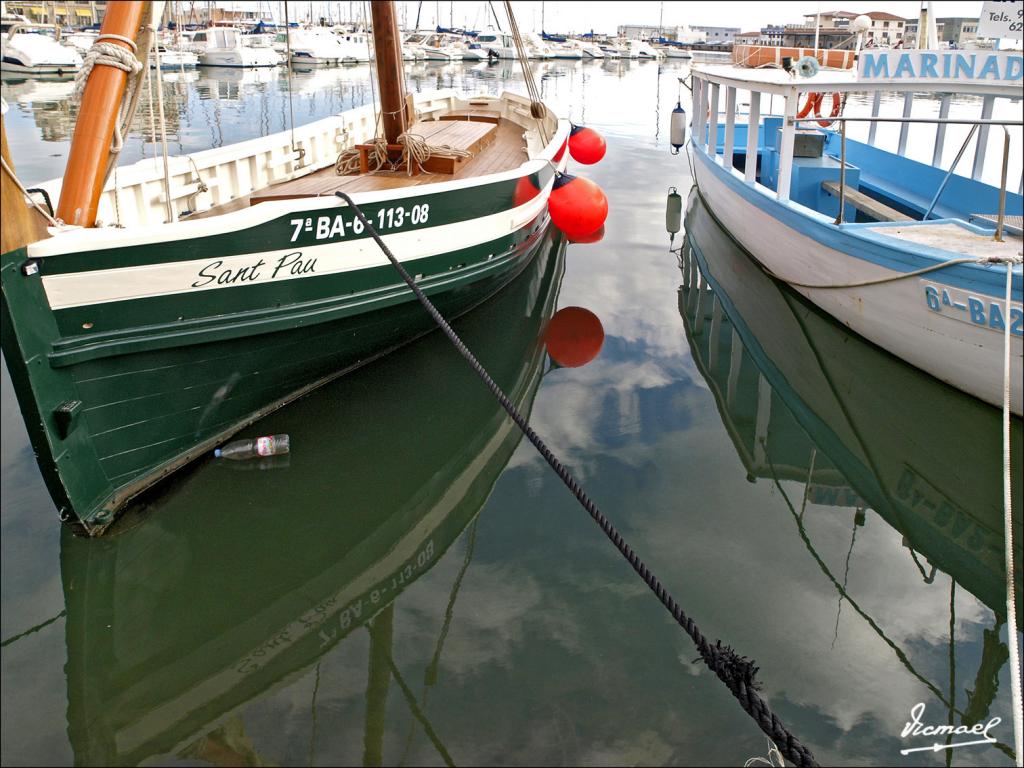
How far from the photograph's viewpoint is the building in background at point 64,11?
7000 cm

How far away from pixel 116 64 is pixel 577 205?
498 centimetres

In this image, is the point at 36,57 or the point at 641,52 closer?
the point at 36,57

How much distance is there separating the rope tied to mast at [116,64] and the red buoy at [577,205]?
15.6ft

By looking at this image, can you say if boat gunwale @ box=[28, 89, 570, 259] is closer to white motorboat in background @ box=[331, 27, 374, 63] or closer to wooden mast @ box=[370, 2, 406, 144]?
wooden mast @ box=[370, 2, 406, 144]

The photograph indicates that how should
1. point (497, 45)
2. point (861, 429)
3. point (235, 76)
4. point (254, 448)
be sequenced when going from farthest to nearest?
point (497, 45) < point (235, 76) < point (861, 429) < point (254, 448)

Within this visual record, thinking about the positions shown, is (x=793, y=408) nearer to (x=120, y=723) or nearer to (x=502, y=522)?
(x=502, y=522)

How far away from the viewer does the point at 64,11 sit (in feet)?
276

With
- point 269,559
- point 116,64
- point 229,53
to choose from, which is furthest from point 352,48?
point 269,559

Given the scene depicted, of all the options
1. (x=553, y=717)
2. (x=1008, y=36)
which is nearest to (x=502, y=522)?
(x=553, y=717)

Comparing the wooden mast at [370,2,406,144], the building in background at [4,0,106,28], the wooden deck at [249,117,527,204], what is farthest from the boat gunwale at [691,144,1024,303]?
the building in background at [4,0,106,28]

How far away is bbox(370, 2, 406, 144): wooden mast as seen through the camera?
26.2 feet

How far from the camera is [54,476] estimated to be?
4.71 meters

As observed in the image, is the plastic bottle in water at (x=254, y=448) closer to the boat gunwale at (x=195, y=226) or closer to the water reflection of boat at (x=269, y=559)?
the water reflection of boat at (x=269, y=559)

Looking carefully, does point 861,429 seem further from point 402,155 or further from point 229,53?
point 229,53
